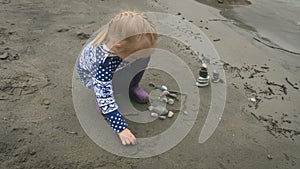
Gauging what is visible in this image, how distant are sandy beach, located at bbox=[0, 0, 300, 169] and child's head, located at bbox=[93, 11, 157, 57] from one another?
0.61 m

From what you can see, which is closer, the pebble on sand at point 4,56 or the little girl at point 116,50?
the little girl at point 116,50

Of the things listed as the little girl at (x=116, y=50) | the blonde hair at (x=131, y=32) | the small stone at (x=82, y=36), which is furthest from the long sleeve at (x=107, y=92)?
the small stone at (x=82, y=36)

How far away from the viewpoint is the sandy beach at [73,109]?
2.17 metres

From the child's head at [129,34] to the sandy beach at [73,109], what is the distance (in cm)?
61

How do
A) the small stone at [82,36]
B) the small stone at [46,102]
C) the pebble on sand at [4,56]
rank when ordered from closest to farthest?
the small stone at [46,102], the pebble on sand at [4,56], the small stone at [82,36]

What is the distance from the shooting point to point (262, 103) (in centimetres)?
296

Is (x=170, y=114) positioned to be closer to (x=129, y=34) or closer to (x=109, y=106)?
(x=109, y=106)

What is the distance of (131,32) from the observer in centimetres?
213

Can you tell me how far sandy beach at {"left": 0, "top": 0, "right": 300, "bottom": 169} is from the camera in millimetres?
2168

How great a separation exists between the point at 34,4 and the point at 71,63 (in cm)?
161

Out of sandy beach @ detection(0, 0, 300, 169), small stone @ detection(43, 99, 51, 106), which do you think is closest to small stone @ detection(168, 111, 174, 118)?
sandy beach @ detection(0, 0, 300, 169)

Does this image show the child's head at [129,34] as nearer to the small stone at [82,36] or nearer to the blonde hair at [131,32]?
the blonde hair at [131,32]

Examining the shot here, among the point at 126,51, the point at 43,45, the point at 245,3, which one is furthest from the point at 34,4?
the point at 245,3

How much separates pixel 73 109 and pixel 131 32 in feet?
2.62
